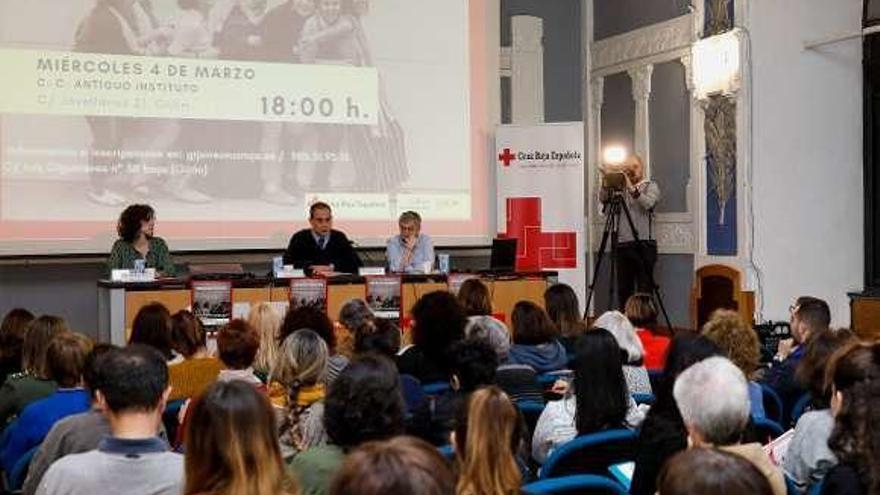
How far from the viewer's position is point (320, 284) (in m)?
7.69

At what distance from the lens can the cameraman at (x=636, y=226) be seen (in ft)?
34.9

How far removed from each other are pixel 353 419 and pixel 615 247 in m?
8.74

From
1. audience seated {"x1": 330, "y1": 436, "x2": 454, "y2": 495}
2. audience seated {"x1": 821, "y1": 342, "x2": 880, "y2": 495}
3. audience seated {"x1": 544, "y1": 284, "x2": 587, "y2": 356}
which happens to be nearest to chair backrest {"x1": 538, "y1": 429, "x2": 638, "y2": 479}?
audience seated {"x1": 821, "y1": 342, "x2": 880, "y2": 495}

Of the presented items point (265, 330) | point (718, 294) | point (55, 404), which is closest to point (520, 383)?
point (265, 330)

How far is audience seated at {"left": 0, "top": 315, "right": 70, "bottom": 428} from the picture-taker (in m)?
3.80

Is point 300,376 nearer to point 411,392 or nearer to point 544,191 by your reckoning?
point 411,392

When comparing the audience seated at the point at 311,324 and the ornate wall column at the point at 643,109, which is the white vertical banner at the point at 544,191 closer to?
the ornate wall column at the point at 643,109

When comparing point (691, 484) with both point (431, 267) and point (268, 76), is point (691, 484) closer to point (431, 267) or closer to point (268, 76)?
point (431, 267)

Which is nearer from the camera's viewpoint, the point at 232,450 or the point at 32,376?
the point at 232,450

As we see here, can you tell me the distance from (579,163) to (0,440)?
7259 millimetres

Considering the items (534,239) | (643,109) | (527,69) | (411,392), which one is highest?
(527,69)

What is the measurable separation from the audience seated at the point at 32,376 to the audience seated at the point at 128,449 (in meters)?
1.53

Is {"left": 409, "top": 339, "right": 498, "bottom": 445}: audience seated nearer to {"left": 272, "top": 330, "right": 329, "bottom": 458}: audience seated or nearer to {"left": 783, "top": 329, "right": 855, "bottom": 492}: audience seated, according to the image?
{"left": 272, "top": 330, "right": 329, "bottom": 458}: audience seated

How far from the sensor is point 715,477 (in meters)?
1.38
